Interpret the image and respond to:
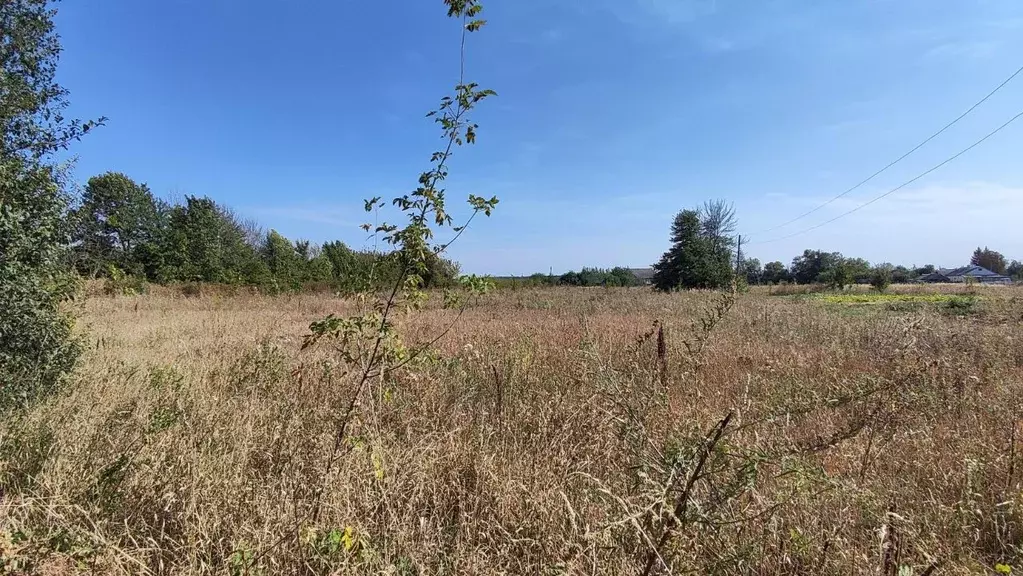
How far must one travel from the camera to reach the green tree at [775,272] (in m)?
63.3

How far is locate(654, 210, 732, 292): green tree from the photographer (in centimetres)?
3312

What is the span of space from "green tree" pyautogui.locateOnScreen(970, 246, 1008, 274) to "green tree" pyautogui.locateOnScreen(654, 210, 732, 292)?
Result: 77.2m

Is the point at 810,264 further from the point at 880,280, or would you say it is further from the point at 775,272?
the point at 880,280

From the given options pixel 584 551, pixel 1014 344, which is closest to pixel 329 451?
pixel 584 551

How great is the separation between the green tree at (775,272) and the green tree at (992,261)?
4420 centimetres

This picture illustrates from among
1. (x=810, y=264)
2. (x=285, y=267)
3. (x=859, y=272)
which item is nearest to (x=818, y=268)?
(x=810, y=264)

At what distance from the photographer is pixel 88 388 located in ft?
11.8

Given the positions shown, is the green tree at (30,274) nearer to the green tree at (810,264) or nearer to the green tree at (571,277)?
the green tree at (571,277)

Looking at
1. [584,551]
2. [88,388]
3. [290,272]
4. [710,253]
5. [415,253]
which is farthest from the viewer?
[710,253]

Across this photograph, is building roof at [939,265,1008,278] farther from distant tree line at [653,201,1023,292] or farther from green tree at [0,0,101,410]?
green tree at [0,0,101,410]

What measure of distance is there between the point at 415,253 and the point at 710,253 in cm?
3752

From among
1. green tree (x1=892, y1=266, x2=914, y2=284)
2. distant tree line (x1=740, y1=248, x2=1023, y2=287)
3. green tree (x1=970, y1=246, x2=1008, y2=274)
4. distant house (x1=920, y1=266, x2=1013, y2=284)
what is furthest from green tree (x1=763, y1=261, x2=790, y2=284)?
green tree (x1=970, y1=246, x2=1008, y2=274)

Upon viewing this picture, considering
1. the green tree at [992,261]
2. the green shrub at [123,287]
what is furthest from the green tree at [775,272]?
the green shrub at [123,287]

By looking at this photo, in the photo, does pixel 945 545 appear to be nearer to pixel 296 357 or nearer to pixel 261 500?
pixel 261 500
